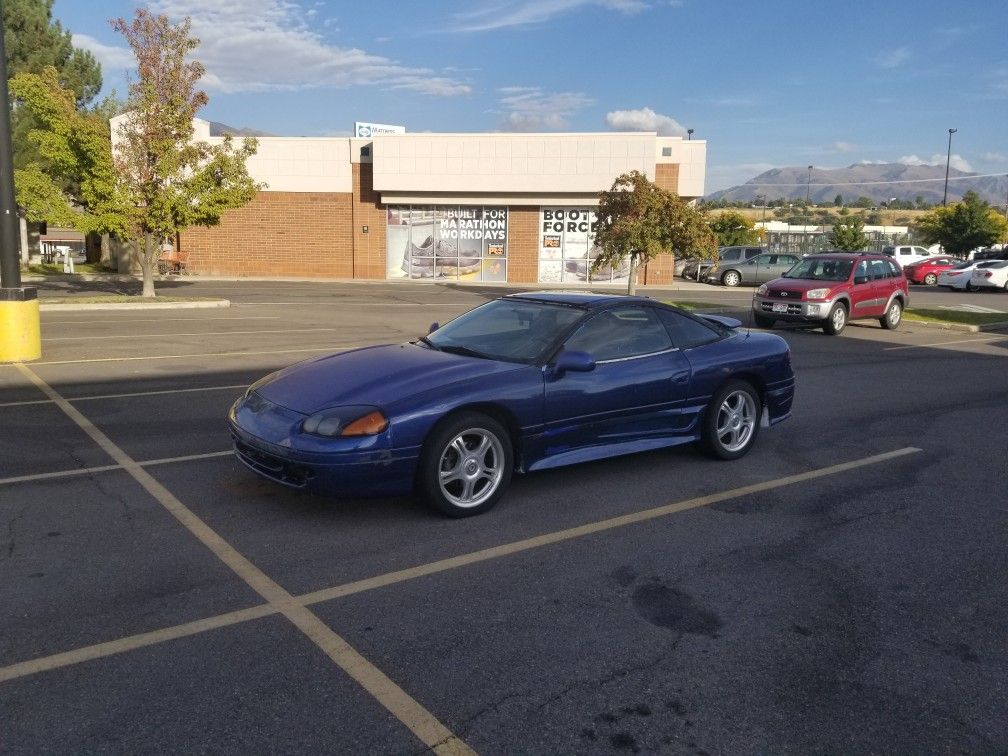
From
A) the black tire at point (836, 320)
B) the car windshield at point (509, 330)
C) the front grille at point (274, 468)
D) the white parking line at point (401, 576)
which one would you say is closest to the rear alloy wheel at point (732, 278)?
the black tire at point (836, 320)

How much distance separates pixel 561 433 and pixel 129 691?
3293 mm

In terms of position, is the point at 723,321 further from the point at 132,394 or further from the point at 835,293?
the point at 835,293

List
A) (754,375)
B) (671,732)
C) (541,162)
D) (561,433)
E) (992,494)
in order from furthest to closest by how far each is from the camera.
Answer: (541,162)
(754,375)
(992,494)
(561,433)
(671,732)

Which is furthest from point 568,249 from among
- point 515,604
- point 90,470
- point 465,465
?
point 515,604

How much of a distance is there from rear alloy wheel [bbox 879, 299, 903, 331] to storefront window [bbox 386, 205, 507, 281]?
19.2 meters

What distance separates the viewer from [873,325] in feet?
A: 66.9

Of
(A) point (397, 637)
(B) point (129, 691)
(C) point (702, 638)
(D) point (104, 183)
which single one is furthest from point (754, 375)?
(D) point (104, 183)

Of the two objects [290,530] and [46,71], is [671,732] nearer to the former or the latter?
[290,530]

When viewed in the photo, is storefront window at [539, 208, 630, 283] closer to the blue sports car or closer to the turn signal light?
the blue sports car

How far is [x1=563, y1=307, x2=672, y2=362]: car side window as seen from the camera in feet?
20.5

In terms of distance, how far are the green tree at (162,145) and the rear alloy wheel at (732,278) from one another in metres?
22.8

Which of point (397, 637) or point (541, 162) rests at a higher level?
point (541, 162)

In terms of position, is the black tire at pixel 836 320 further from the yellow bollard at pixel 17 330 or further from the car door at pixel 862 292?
the yellow bollard at pixel 17 330

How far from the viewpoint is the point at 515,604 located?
4.27 metres
